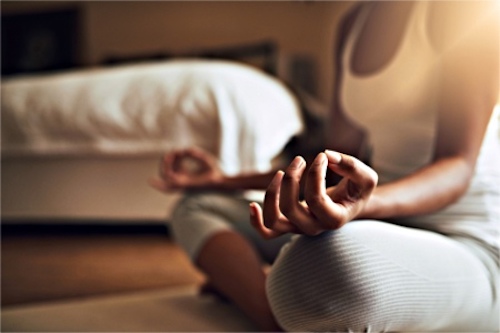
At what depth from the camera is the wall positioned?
3312mm

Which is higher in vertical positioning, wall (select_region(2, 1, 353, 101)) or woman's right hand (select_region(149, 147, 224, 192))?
woman's right hand (select_region(149, 147, 224, 192))

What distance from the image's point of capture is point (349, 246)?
475 millimetres

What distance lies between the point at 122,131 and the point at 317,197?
1.48 meters

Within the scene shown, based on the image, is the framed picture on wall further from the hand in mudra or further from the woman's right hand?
the hand in mudra

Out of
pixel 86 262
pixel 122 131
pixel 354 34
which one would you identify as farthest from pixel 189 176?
pixel 122 131

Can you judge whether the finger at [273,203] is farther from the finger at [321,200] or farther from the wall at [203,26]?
the wall at [203,26]

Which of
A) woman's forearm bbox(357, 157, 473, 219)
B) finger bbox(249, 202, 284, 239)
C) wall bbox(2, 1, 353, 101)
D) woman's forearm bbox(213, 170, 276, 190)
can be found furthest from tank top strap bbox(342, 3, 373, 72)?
wall bbox(2, 1, 353, 101)

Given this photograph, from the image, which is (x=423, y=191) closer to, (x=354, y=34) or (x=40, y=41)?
(x=354, y=34)

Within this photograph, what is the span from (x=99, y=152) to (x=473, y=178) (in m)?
1.41

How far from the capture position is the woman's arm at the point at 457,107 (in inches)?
21.3

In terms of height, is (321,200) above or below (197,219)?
above

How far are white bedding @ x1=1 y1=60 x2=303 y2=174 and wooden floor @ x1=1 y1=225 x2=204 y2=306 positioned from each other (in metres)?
0.29

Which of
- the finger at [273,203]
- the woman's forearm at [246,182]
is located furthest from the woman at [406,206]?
the woman's forearm at [246,182]

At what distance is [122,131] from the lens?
1.83 metres
